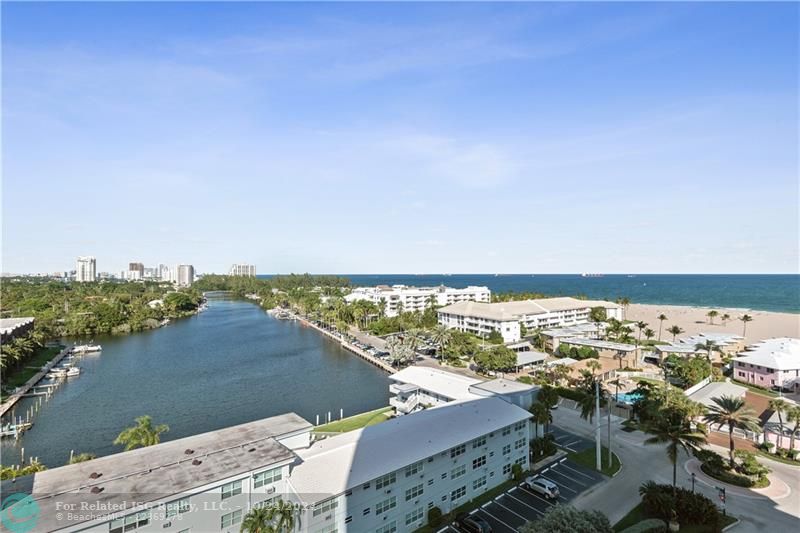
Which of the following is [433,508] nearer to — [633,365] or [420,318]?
[633,365]

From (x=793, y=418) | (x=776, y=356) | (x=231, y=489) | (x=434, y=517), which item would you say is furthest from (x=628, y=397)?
(x=231, y=489)

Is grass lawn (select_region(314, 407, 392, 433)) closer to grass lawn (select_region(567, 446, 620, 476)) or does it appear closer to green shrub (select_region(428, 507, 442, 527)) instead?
green shrub (select_region(428, 507, 442, 527))

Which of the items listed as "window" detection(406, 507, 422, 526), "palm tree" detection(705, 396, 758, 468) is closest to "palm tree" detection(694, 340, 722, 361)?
"palm tree" detection(705, 396, 758, 468)

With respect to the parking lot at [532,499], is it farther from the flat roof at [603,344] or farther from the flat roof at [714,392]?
the flat roof at [603,344]

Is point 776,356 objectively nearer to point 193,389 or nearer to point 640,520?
point 640,520

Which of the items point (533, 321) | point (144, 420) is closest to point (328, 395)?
point (144, 420)

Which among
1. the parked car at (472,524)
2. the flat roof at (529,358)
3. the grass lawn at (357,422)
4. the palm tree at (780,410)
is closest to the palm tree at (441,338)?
the flat roof at (529,358)
